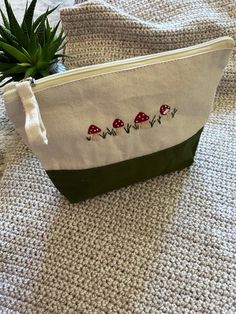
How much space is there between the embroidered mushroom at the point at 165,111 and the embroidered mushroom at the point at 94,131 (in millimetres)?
95

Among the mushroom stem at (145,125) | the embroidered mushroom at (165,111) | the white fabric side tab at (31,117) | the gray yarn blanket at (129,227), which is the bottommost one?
the gray yarn blanket at (129,227)

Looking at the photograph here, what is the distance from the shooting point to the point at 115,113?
19.4 inches

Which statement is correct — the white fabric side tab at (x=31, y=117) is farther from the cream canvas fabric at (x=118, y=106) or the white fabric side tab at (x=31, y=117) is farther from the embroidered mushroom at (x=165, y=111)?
the embroidered mushroom at (x=165, y=111)

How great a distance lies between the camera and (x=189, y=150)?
0.61 m

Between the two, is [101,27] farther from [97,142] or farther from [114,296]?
[114,296]

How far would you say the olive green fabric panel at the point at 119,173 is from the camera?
561 mm

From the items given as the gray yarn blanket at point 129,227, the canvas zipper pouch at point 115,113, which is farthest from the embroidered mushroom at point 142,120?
the gray yarn blanket at point 129,227

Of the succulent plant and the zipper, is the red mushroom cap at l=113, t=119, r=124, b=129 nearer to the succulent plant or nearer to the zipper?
the zipper

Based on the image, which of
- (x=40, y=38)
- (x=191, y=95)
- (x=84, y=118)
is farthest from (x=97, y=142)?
(x=40, y=38)

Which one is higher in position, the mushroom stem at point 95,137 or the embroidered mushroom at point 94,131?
the embroidered mushroom at point 94,131

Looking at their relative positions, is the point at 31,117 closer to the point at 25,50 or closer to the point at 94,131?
the point at 94,131

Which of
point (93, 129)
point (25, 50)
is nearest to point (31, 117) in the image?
point (93, 129)

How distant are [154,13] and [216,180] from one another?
354 mm

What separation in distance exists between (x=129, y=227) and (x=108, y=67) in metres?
0.25
